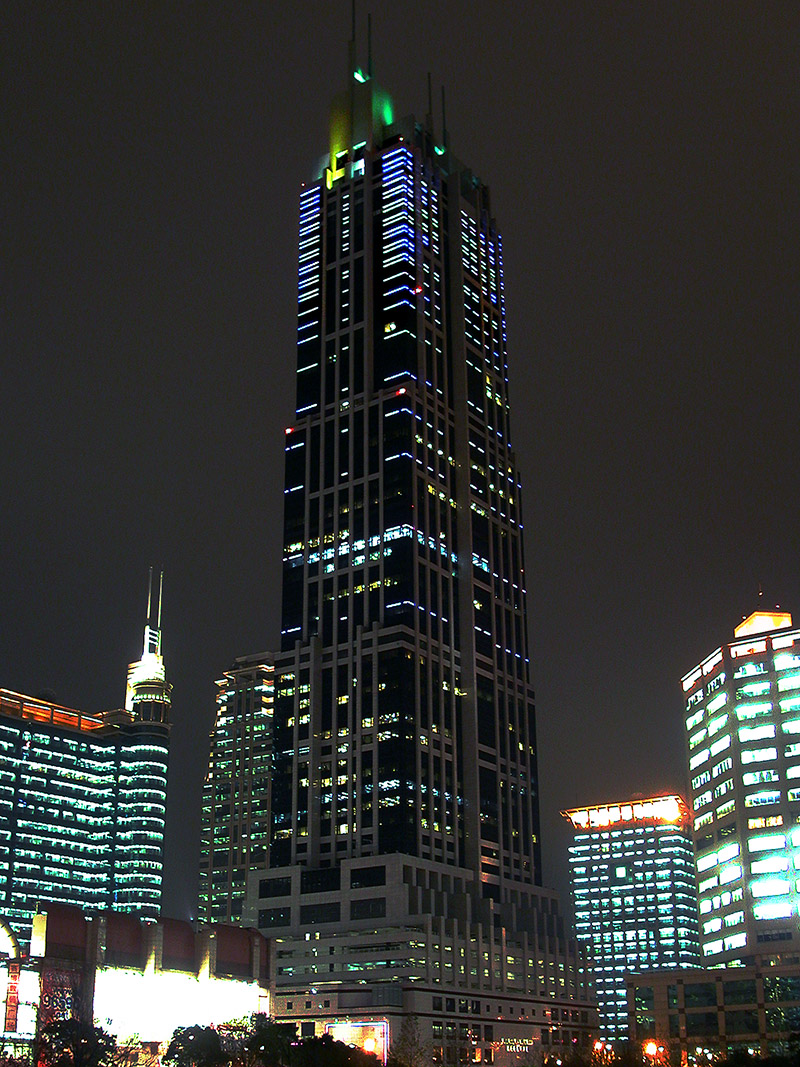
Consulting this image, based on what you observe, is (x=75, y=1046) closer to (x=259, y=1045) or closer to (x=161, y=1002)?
(x=259, y=1045)

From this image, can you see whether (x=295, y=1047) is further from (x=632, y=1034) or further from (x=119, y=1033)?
(x=632, y=1034)

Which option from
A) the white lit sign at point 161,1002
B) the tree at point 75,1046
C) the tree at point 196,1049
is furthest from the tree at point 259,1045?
the tree at point 75,1046

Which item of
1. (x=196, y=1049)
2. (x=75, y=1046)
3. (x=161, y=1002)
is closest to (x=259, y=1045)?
(x=196, y=1049)

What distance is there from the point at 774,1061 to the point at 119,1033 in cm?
9666

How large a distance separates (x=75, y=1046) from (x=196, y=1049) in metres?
16.9

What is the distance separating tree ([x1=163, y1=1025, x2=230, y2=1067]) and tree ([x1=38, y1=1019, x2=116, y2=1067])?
977cm

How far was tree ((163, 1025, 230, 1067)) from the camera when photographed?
145 metres

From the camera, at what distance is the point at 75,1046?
136 m

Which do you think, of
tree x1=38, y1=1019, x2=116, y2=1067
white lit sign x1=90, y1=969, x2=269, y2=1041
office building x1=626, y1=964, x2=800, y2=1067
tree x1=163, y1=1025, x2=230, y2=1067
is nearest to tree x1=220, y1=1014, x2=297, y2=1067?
tree x1=163, y1=1025, x2=230, y2=1067

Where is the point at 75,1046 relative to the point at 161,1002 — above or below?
below

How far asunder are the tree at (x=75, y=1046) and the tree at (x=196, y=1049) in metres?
9.77

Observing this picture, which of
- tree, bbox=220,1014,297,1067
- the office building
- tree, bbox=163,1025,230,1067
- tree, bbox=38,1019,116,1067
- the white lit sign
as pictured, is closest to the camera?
tree, bbox=38,1019,116,1067

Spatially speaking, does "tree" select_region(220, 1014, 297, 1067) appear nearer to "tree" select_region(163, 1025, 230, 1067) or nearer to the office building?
"tree" select_region(163, 1025, 230, 1067)

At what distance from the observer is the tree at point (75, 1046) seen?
13600cm
